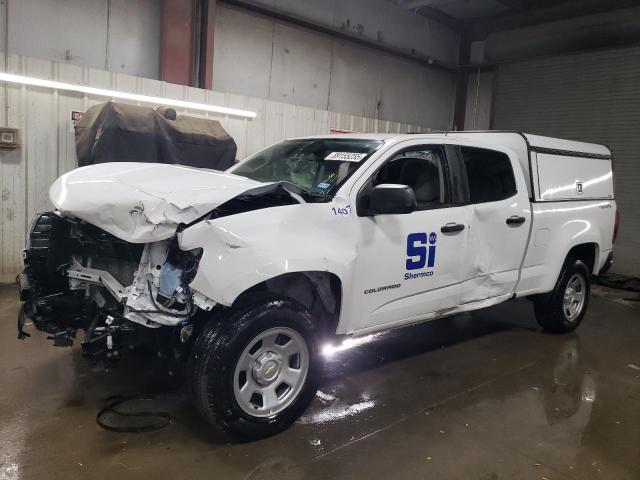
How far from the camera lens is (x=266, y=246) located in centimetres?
275

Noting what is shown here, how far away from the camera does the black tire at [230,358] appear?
265 centimetres

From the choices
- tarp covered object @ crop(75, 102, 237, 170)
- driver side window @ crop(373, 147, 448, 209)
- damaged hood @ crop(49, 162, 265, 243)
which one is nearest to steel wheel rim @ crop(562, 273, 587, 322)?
driver side window @ crop(373, 147, 448, 209)

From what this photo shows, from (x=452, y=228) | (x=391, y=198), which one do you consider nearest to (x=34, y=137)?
(x=391, y=198)

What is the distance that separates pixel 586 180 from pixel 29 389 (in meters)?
5.25

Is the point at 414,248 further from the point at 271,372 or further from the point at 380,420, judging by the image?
the point at 271,372

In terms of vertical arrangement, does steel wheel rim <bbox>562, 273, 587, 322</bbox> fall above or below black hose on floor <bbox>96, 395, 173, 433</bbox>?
above

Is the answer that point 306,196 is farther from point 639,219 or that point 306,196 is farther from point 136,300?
point 639,219

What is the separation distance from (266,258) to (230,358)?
556mm

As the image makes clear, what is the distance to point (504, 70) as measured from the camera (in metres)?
10.8

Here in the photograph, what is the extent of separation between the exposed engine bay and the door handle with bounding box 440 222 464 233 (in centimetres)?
187

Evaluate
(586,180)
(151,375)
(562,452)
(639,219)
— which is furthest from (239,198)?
(639,219)

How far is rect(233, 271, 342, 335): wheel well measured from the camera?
311cm

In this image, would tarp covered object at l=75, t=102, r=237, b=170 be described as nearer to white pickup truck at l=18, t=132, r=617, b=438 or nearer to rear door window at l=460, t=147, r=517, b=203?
white pickup truck at l=18, t=132, r=617, b=438

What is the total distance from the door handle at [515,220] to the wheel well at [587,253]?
3.98ft
